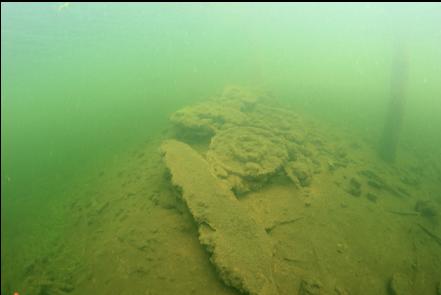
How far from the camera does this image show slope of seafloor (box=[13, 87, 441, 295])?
12.0ft

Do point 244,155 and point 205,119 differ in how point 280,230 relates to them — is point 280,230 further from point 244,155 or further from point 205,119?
point 205,119

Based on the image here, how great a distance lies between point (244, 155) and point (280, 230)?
5.58ft

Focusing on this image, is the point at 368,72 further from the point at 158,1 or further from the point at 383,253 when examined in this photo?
the point at 158,1

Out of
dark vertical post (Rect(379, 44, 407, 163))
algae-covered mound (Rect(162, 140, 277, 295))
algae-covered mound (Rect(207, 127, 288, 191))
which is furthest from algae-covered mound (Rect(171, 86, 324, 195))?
dark vertical post (Rect(379, 44, 407, 163))

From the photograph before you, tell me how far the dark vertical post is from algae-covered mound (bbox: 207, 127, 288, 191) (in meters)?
3.56

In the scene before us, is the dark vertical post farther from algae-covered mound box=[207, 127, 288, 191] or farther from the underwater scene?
algae-covered mound box=[207, 127, 288, 191]

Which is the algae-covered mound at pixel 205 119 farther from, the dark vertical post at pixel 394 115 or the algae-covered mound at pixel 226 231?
the dark vertical post at pixel 394 115

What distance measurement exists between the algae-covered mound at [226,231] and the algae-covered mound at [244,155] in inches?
18.2

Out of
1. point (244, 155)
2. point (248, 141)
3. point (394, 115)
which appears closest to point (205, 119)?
point (248, 141)

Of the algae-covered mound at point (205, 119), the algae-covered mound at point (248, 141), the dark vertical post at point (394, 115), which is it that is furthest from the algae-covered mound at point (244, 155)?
the dark vertical post at point (394, 115)

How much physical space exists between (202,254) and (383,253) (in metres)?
2.97

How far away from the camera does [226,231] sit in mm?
3621

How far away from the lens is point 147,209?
491 centimetres

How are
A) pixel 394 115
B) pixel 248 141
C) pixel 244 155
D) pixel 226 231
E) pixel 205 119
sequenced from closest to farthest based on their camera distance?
pixel 226 231, pixel 244 155, pixel 248 141, pixel 205 119, pixel 394 115
